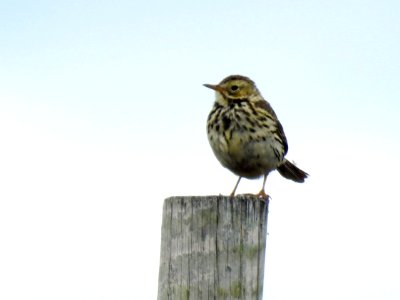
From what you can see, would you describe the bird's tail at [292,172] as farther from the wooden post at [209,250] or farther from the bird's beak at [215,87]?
the wooden post at [209,250]

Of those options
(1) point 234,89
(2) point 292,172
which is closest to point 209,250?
(1) point 234,89

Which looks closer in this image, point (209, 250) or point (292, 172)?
point (209, 250)

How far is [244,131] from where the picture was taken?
10953 mm

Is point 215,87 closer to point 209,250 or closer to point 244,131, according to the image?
point 244,131

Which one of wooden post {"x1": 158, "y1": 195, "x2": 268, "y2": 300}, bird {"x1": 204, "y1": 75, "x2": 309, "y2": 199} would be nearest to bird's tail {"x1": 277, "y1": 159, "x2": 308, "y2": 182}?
bird {"x1": 204, "y1": 75, "x2": 309, "y2": 199}

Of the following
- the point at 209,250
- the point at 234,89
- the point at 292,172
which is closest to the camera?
the point at 209,250

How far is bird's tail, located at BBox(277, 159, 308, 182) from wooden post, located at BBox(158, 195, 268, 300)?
7055 mm

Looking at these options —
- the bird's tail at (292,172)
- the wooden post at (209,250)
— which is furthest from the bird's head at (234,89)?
the wooden post at (209,250)

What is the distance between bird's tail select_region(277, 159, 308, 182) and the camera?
44.1 ft

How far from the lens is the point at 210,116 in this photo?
36.9 ft

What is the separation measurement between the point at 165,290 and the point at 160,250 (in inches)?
11.0

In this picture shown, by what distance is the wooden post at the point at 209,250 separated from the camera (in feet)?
20.6

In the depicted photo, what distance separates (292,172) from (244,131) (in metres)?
2.67

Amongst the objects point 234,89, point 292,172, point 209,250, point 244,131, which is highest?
point 234,89
